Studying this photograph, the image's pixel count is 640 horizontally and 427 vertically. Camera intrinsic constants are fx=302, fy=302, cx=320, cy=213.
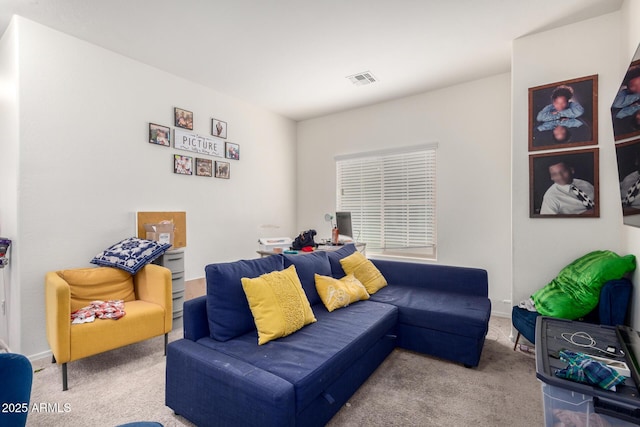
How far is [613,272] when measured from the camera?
2.13m

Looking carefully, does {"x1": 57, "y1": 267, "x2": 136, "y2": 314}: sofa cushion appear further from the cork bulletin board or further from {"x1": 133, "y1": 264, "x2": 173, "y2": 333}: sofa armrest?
the cork bulletin board

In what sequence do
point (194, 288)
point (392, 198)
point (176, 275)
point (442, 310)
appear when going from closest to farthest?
point (442, 310), point (176, 275), point (194, 288), point (392, 198)

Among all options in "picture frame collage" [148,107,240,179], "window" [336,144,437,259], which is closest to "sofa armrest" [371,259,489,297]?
"window" [336,144,437,259]

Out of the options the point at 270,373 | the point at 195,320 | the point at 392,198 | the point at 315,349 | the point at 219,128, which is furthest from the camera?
the point at 392,198

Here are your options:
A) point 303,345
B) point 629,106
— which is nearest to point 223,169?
point 303,345

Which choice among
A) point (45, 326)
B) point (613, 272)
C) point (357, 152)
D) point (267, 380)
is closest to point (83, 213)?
point (45, 326)

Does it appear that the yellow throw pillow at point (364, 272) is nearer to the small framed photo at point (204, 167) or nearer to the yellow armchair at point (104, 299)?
the yellow armchair at point (104, 299)

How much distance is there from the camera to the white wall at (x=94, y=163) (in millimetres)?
2561

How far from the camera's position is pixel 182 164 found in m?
3.62

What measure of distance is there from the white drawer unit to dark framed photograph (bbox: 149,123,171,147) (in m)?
1.27

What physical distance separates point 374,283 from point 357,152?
2.33m

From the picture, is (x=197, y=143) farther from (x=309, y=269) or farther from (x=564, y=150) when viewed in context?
(x=564, y=150)

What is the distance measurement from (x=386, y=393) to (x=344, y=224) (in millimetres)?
2392

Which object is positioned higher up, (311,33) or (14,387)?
(311,33)
